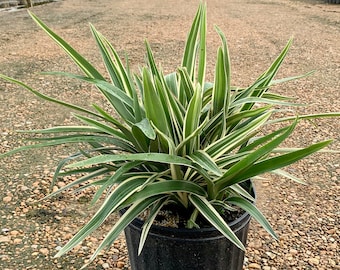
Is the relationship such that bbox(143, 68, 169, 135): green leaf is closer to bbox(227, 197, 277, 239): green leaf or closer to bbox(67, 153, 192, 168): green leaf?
bbox(67, 153, 192, 168): green leaf

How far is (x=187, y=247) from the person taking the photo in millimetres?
1509

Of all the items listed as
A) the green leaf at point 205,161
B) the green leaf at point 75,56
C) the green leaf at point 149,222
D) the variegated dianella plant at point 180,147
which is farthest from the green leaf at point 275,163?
the green leaf at point 75,56

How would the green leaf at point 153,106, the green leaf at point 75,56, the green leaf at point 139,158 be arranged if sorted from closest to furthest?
the green leaf at point 139,158, the green leaf at point 153,106, the green leaf at point 75,56

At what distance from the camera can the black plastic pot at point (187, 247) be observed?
58.7 inches

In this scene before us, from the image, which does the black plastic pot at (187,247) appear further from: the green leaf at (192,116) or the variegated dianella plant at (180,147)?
the green leaf at (192,116)

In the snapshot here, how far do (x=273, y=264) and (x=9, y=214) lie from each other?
1378 millimetres

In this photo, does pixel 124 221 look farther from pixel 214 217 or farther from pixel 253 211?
pixel 253 211

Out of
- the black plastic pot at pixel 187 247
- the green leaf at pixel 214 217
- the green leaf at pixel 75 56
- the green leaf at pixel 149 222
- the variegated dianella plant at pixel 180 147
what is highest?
the green leaf at pixel 75 56

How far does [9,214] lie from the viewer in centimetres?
247

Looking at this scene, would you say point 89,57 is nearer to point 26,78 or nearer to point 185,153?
point 26,78

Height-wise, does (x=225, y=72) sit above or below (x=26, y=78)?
above

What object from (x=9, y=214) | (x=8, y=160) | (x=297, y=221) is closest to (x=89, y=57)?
(x=8, y=160)

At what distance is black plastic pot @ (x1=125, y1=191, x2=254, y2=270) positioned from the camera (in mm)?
1492


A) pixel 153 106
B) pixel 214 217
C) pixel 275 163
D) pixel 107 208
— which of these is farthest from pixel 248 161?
pixel 107 208
